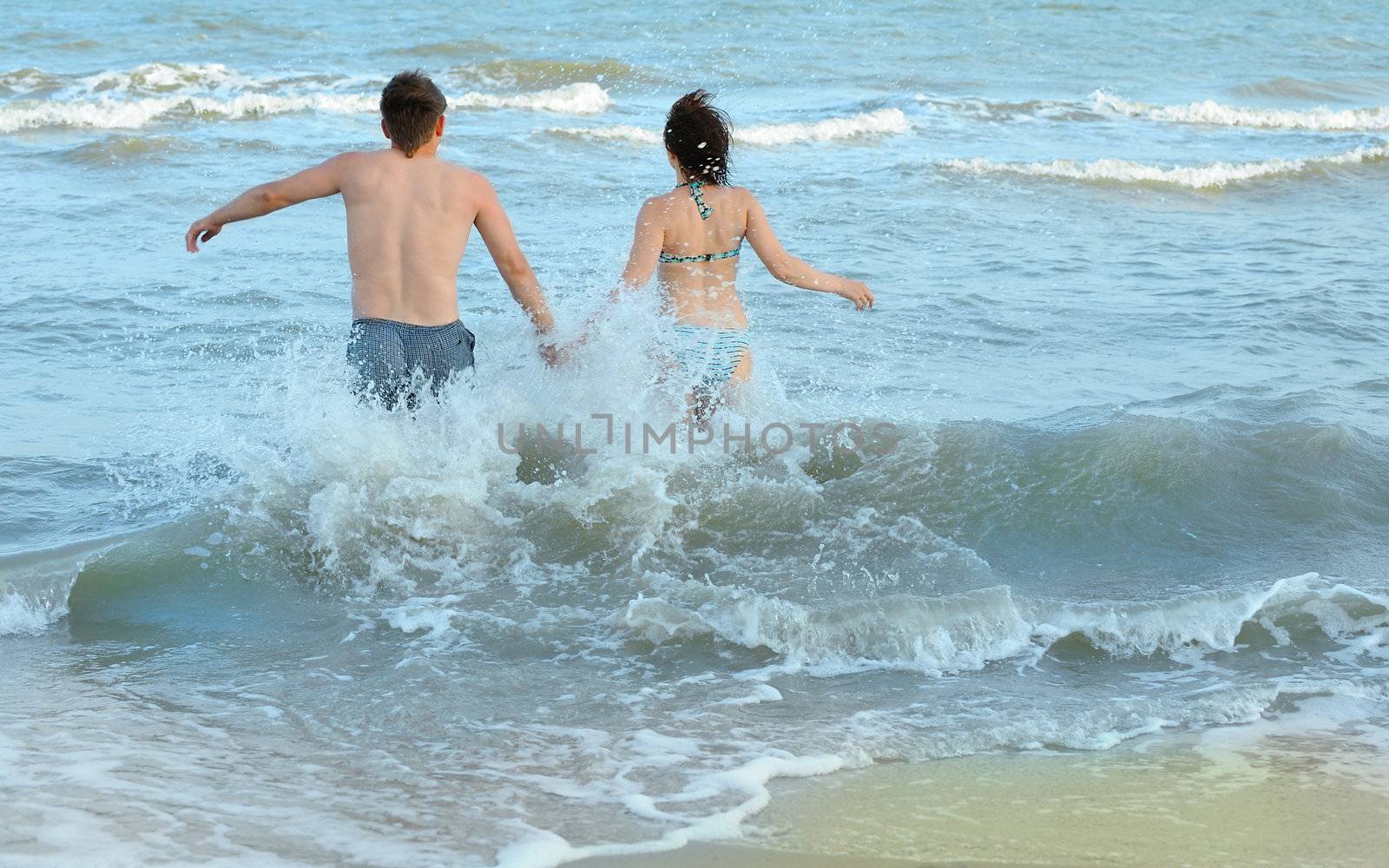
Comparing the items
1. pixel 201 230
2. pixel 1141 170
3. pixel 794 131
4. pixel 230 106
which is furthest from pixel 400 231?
pixel 230 106

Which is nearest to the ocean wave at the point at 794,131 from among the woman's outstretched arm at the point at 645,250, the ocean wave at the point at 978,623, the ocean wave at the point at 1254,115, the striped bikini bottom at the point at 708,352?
the ocean wave at the point at 1254,115

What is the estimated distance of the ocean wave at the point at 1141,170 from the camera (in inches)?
498

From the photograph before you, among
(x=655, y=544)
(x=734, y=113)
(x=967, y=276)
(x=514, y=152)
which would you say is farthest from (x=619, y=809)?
(x=734, y=113)

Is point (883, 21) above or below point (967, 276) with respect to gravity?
above

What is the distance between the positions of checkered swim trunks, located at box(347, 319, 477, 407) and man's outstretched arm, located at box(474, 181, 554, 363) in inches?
10.8

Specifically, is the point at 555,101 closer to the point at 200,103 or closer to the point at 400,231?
the point at 200,103

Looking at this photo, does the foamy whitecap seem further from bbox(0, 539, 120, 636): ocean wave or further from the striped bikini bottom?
bbox(0, 539, 120, 636): ocean wave

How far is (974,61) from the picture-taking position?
2022cm

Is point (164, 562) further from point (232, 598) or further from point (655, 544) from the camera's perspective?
point (655, 544)

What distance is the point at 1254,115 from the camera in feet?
56.2

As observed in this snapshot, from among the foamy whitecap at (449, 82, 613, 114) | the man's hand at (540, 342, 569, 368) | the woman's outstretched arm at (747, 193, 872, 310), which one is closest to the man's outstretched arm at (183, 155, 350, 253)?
the man's hand at (540, 342, 569, 368)

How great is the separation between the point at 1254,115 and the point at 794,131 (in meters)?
6.54

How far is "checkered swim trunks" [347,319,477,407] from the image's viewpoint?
5.01 m

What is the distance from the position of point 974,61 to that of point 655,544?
55.3ft
